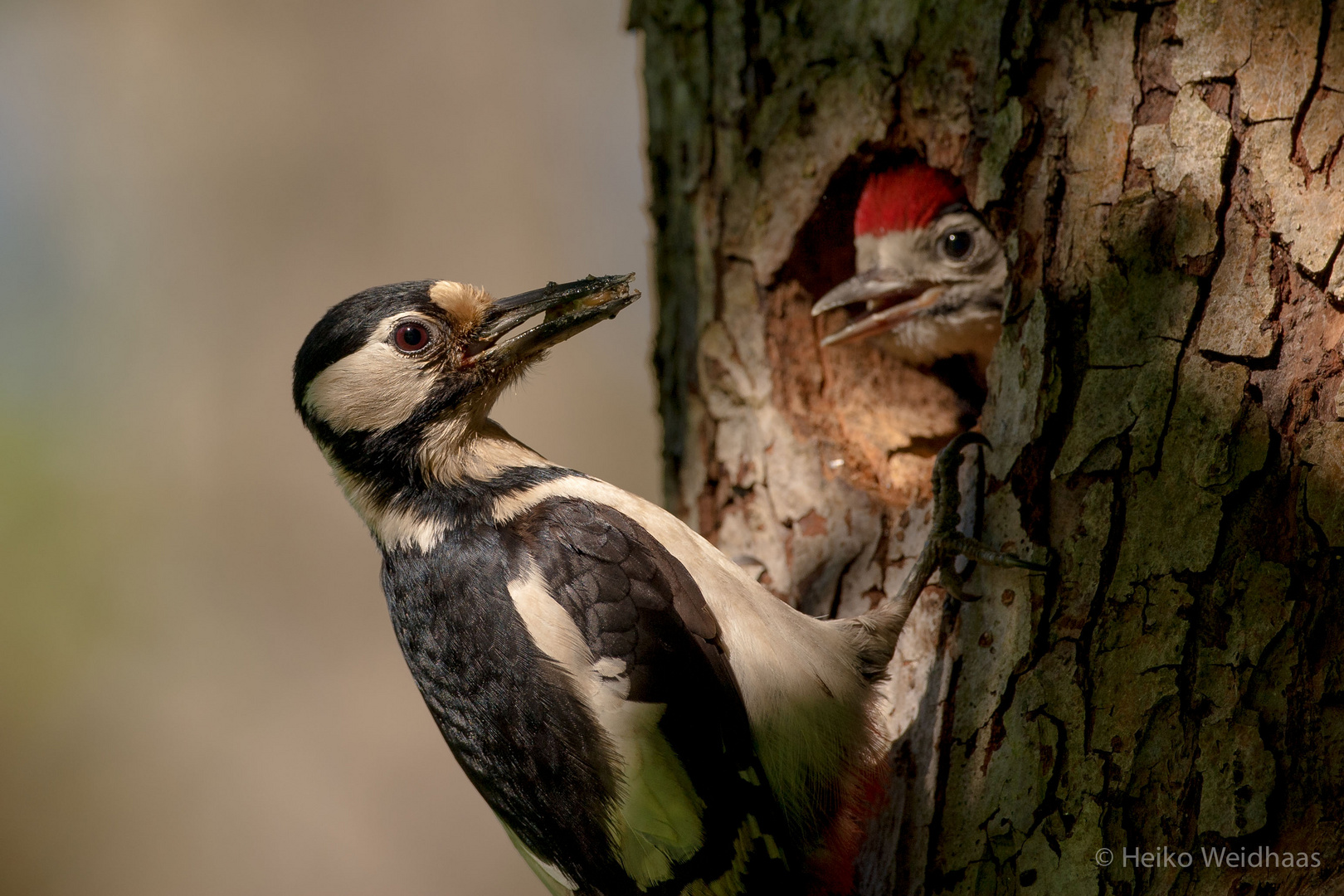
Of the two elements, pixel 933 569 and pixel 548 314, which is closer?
pixel 933 569

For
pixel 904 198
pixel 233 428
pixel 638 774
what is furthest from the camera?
pixel 233 428

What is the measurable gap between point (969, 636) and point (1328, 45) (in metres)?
1.33

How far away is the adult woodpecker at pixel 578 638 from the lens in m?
2.07

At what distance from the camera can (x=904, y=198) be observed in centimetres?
307

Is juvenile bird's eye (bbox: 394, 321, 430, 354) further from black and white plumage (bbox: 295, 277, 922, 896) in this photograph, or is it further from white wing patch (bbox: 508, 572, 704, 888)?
white wing patch (bbox: 508, 572, 704, 888)

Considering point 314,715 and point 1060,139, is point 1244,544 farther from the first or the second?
point 314,715

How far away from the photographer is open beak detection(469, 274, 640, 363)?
2.37 meters

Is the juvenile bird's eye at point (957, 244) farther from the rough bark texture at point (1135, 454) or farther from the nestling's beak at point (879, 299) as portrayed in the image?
the rough bark texture at point (1135, 454)

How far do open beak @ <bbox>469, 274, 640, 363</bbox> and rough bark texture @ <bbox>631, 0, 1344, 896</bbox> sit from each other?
0.86m

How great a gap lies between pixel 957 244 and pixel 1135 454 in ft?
5.33

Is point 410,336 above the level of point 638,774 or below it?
above

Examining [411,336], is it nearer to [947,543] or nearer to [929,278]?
[947,543]

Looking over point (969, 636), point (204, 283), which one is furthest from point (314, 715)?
point (969, 636)

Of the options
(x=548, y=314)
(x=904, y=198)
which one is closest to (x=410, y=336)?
(x=548, y=314)
